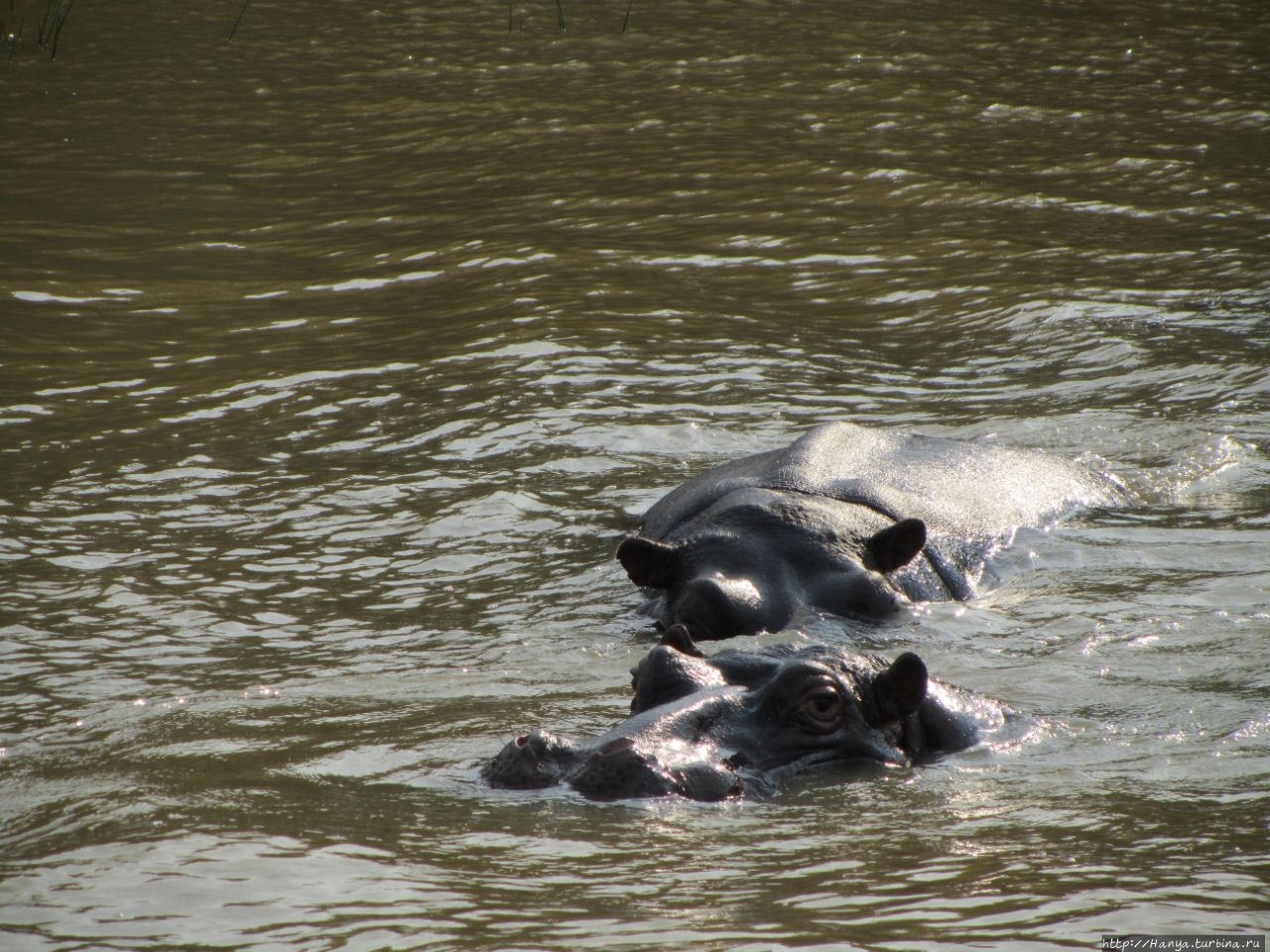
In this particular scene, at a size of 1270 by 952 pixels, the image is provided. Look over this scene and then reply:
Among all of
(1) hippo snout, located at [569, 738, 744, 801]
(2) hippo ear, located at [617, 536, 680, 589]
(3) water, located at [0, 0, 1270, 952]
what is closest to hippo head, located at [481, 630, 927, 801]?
(1) hippo snout, located at [569, 738, 744, 801]

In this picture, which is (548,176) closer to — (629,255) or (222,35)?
(629,255)

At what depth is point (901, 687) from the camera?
522 centimetres

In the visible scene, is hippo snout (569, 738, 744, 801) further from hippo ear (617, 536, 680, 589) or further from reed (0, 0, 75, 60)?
reed (0, 0, 75, 60)

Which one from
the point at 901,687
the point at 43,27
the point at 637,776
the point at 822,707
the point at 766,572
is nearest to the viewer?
the point at 637,776

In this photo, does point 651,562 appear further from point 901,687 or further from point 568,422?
point 568,422

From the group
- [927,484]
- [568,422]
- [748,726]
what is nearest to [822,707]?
[748,726]

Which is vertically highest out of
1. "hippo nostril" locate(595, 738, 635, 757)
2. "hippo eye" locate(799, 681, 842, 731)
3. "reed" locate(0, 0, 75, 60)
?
"reed" locate(0, 0, 75, 60)

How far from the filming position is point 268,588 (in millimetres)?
7445

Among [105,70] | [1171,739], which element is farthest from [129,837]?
[105,70]

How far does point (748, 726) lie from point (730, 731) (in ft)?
0.26

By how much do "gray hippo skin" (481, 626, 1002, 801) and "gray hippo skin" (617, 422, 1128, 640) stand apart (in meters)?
1.41

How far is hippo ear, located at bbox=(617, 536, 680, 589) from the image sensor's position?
23.7ft

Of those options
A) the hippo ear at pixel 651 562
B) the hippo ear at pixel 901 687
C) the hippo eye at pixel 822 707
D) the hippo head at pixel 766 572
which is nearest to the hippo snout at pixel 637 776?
the hippo eye at pixel 822 707

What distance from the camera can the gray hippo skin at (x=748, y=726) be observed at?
4609 millimetres
